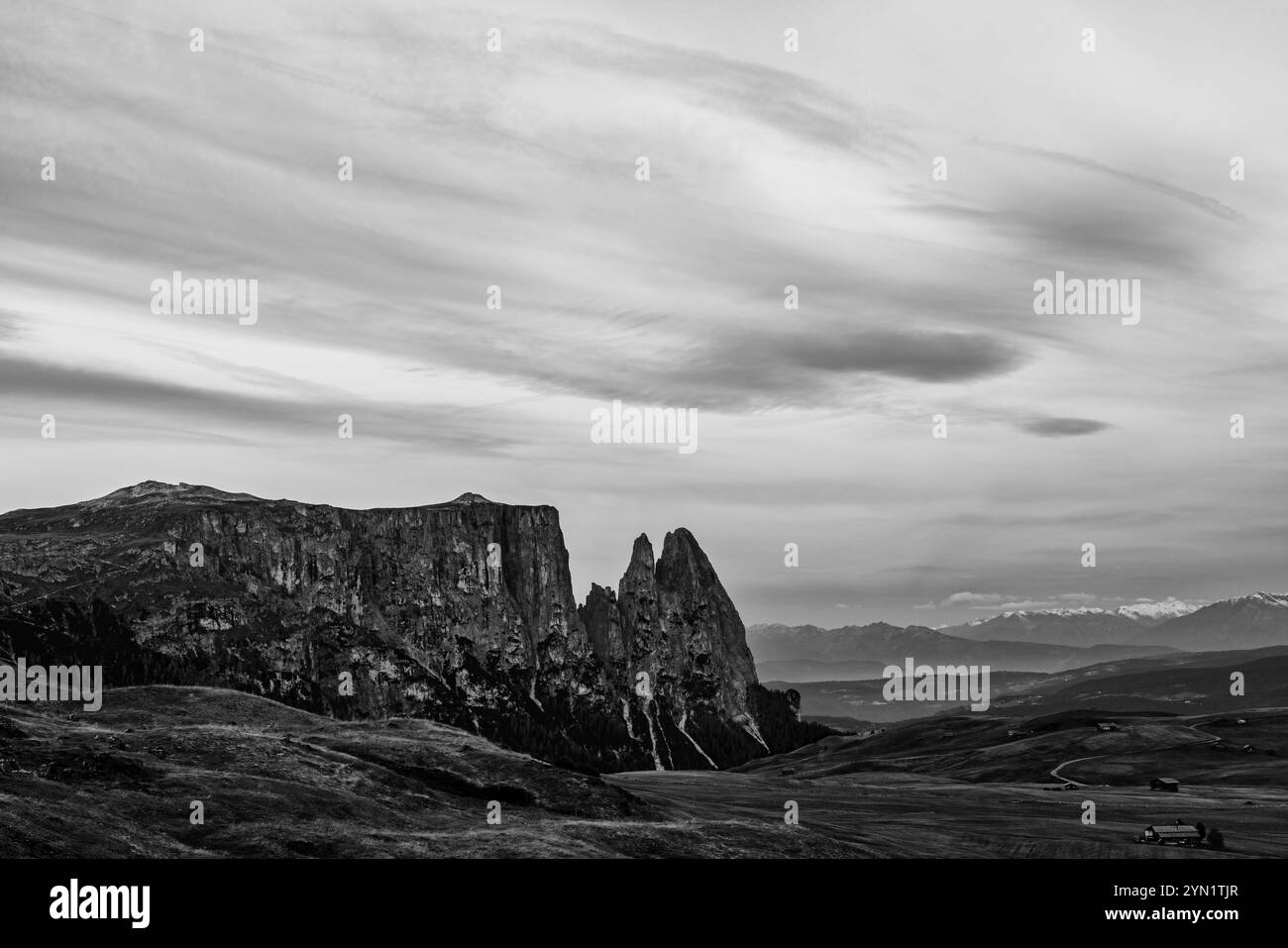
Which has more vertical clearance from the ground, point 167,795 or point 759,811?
point 167,795

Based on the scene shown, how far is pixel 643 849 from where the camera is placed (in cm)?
10019

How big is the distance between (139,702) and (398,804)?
52671 mm
